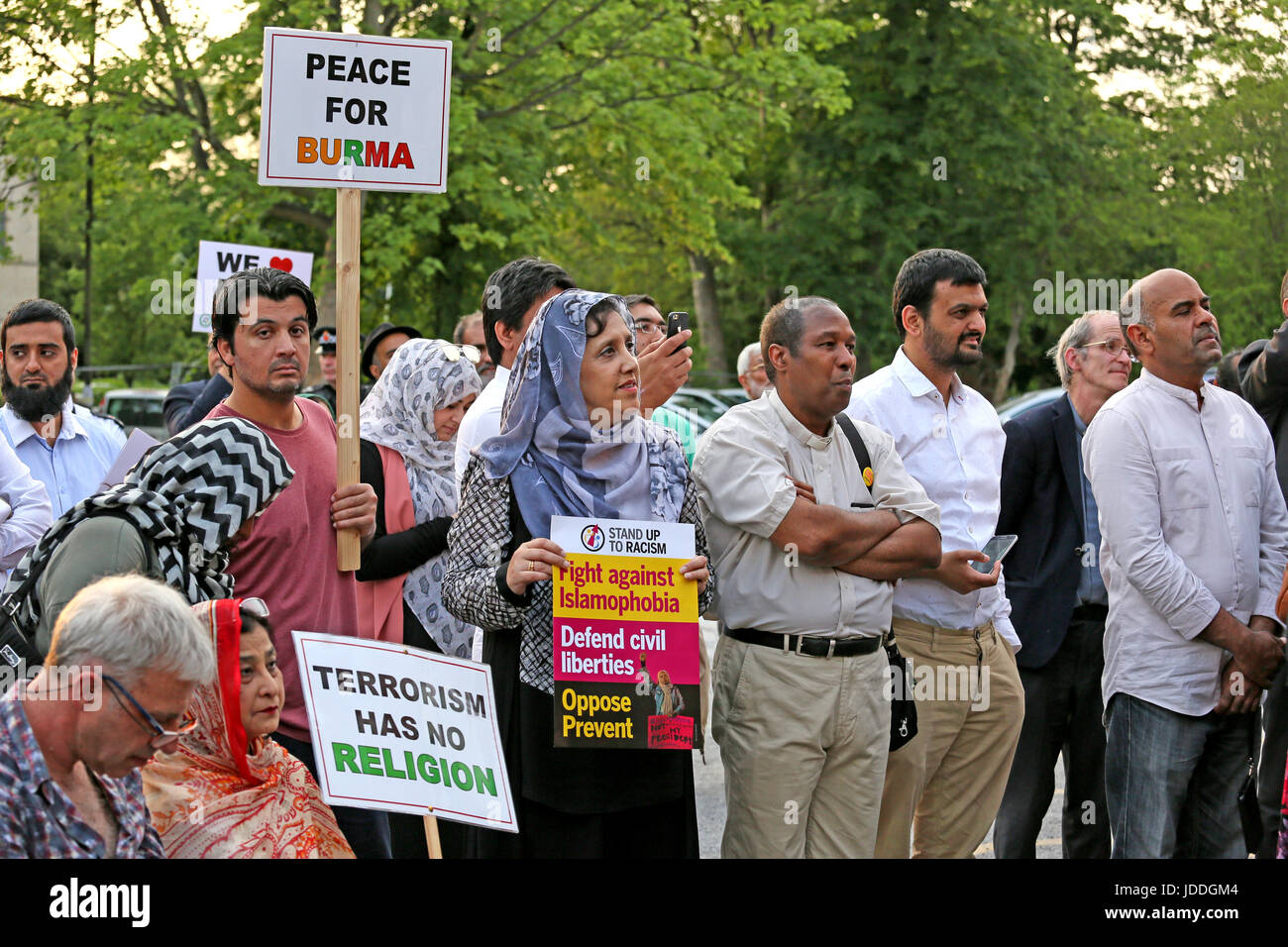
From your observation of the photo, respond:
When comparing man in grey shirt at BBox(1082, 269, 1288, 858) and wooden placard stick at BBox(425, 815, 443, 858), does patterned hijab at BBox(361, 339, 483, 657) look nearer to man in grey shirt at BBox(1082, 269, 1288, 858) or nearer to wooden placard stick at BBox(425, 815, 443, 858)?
wooden placard stick at BBox(425, 815, 443, 858)

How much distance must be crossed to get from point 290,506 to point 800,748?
1.68m

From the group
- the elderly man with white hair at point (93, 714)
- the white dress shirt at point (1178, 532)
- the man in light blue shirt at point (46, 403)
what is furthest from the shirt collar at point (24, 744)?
the man in light blue shirt at point (46, 403)

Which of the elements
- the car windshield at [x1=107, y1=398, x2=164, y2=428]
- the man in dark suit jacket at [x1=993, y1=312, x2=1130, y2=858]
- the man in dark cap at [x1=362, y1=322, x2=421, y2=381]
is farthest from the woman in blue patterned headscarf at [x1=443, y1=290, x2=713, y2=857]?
the car windshield at [x1=107, y1=398, x2=164, y2=428]

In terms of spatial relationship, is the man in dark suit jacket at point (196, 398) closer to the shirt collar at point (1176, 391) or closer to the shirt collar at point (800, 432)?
the shirt collar at point (800, 432)

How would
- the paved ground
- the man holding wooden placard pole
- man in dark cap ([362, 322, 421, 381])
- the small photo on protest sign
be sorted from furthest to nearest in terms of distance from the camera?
man in dark cap ([362, 322, 421, 381]), the paved ground, the man holding wooden placard pole, the small photo on protest sign

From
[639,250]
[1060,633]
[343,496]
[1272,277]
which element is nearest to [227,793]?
[343,496]

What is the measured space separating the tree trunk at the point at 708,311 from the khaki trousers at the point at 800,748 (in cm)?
3277

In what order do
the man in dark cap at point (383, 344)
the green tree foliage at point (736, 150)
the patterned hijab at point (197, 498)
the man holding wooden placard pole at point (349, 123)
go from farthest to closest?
the green tree foliage at point (736, 150) < the man in dark cap at point (383, 344) < the man holding wooden placard pole at point (349, 123) < the patterned hijab at point (197, 498)

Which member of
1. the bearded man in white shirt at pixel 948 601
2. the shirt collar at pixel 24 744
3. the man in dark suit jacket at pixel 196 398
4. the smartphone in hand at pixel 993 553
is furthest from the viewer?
the man in dark suit jacket at pixel 196 398

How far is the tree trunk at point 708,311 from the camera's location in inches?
1467

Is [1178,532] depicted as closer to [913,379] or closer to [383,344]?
[913,379]

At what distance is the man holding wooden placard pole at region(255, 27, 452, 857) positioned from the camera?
4586mm

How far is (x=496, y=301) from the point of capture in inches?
207

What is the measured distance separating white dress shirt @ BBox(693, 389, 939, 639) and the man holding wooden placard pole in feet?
3.81
